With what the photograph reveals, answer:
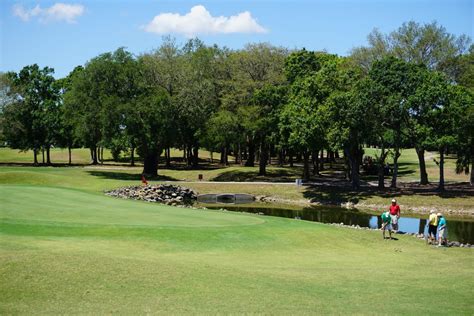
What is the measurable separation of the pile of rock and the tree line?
11145 millimetres

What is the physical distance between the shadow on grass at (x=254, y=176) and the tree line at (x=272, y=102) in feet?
5.91

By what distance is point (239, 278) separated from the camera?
1769cm

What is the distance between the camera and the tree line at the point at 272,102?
53344 millimetres

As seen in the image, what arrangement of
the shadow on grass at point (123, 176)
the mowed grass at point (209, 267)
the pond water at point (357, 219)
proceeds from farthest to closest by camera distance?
the shadow on grass at point (123, 176) < the pond water at point (357, 219) < the mowed grass at point (209, 267)

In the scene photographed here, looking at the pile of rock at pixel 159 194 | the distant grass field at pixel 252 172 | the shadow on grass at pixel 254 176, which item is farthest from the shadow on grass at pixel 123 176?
the pile of rock at pixel 159 194

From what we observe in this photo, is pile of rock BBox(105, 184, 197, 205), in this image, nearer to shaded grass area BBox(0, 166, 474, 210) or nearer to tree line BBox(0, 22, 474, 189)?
shaded grass area BBox(0, 166, 474, 210)

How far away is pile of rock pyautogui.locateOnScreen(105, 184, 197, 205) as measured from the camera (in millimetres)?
53188

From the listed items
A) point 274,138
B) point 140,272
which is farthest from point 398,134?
point 140,272

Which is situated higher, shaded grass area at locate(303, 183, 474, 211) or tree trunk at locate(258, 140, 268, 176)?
tree trunk at locate(258, 140, 268, 176)

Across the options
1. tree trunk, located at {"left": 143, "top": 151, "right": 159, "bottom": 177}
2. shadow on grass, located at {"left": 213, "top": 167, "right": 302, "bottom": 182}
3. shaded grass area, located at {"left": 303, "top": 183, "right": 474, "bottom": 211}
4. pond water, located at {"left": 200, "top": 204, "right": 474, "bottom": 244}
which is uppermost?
tree trunk, located at {"left": 143, "top": 151, "right": 159, "bottom": 177}

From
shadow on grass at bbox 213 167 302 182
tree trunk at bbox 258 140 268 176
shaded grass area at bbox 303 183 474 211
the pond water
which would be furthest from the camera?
tree trunk at bbox 258 140 268 176

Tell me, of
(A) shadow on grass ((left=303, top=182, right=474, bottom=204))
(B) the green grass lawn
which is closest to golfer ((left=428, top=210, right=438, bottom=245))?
(B) the green grass lawn

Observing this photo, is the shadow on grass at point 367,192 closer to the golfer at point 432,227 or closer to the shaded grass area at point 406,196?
the shaded grass area at point 406,196

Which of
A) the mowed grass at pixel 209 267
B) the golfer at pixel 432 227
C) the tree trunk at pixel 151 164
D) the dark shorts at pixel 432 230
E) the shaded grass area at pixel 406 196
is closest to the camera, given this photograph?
the mowed grass at pixel 209 267
